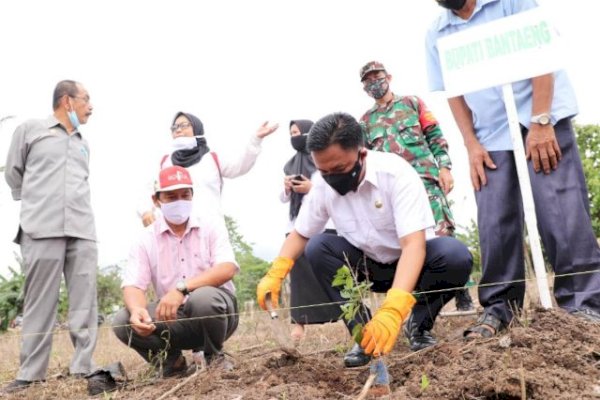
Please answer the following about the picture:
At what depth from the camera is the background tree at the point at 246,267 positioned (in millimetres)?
10539

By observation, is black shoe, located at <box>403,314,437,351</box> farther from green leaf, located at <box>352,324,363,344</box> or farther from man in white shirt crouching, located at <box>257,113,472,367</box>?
green leaf, located at <box>352,324,363,344</box>

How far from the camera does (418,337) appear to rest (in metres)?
3.42

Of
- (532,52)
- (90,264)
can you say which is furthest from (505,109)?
(90,264)

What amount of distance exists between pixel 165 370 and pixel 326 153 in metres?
1.69

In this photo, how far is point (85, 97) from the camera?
4.43 m

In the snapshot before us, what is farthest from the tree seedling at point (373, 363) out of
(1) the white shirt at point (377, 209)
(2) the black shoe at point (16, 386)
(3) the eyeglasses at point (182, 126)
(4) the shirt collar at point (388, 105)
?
(3) the eyeglasses at point (182, 126)

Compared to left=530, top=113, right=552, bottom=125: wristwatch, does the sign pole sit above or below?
below

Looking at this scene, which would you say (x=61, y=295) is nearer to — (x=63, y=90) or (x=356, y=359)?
(x=63, y=90)

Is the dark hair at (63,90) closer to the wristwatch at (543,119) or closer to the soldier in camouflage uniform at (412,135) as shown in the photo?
the soldier in camouflage uniform at (412,135)

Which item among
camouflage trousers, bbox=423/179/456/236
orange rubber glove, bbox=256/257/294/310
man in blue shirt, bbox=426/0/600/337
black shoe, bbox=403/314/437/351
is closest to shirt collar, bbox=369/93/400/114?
camouflage trousers, bbox=423/179/456/236

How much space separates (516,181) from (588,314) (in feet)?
2.27

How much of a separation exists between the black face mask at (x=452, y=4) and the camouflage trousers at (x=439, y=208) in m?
1.23

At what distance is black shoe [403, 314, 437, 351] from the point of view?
3367mm

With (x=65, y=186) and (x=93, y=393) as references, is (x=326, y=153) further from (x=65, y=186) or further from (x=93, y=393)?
(x=65, y=186)
